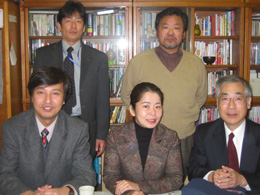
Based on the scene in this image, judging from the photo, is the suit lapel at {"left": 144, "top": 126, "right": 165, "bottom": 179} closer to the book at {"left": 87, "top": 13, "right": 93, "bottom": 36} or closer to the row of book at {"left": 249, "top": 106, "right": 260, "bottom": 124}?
the book at {"left": 87, "top": 13, "right": 93, "bottom": 36}

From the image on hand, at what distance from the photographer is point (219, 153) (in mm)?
1667

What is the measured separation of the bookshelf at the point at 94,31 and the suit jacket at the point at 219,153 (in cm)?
160

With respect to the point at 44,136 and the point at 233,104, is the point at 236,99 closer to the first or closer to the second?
the point at 233,104

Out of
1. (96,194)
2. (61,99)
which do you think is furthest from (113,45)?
(96,194)

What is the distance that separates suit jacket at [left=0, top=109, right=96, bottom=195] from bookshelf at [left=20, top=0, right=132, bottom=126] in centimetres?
161

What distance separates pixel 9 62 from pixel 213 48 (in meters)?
2.46

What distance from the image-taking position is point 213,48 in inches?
138

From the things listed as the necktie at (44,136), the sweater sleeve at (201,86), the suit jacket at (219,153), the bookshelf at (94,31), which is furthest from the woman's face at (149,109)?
the bookshelf at (94,31)

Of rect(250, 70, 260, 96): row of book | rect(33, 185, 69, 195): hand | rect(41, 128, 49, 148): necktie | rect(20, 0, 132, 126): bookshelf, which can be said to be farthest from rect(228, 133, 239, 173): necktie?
rect(250, 70, 260, 96): row of book

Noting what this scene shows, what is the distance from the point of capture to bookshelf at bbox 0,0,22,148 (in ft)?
9.51

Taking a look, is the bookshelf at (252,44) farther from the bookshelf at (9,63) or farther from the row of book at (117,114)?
the bookshelf at (9,63)

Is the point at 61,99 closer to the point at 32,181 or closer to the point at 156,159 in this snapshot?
the point at 32,181

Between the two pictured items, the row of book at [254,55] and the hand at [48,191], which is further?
the row of book at [254,55]

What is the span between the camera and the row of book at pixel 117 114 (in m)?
3.39
